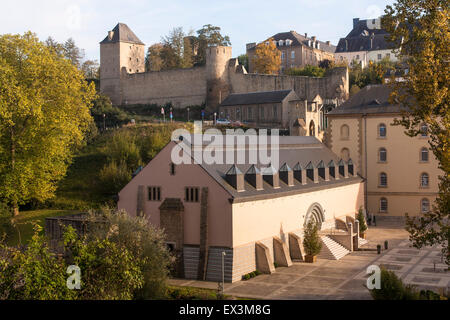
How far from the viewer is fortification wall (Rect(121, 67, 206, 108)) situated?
83.9m

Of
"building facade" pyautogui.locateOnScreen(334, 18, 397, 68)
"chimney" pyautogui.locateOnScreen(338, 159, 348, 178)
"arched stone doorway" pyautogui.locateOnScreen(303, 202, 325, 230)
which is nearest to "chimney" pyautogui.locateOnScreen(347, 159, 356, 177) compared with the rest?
"chimney" pyautogui.locateOnScreen(338, 159, 348, 178)

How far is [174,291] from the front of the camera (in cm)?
2728

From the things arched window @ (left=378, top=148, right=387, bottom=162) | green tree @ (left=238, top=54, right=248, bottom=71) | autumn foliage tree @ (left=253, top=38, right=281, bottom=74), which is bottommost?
arched window @ (left=378, top=148, right=387, bottom=162)

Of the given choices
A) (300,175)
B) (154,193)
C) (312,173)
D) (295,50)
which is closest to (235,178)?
(154,193)

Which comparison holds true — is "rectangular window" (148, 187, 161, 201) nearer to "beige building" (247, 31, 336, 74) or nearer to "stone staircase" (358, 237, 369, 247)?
"stone staircase" (358, 237, 369, 247)

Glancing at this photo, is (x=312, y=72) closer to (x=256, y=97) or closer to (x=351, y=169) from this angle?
(x=256, y=97)

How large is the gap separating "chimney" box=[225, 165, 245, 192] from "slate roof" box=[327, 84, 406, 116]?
2376 cm

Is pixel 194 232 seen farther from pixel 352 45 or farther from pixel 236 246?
pixel 352 45

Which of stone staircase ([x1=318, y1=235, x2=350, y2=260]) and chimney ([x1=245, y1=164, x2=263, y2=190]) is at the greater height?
chimney ([x1=245, y1=164, x2=263, y2=190])

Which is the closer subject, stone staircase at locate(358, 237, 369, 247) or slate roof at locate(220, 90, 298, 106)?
stone staircase at locate(358, 237, 369, 247)

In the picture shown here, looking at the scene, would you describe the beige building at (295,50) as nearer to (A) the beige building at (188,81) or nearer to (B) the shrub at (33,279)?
(A) the beige building at (188,81)

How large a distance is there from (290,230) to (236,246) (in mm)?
6031

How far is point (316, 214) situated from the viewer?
3981 centimetres
